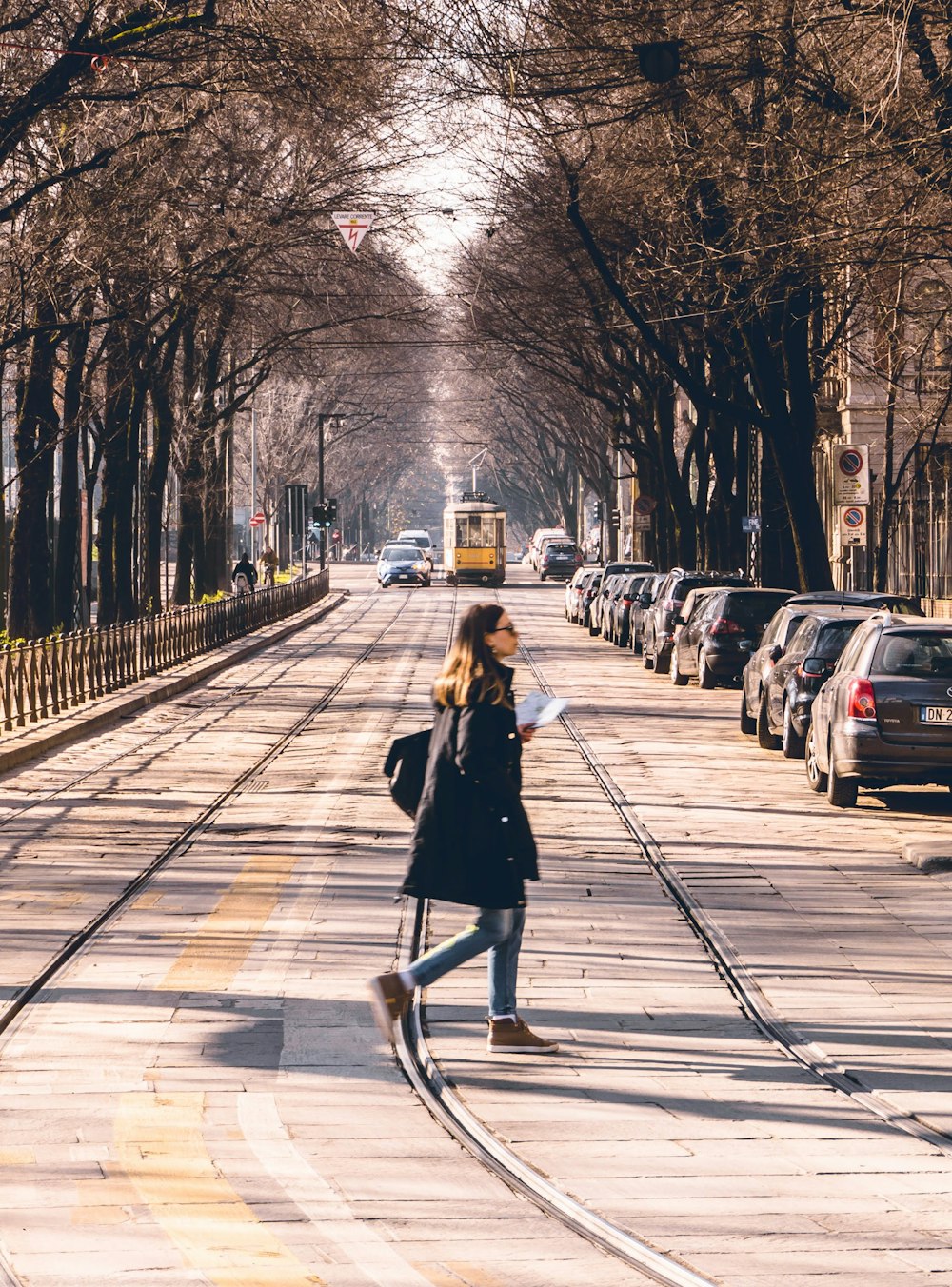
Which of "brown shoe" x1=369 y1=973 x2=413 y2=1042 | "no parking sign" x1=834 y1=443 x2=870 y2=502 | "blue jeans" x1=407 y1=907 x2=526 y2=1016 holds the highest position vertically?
"no parking sign" x1=834 y1=443 x2=870 y2=502

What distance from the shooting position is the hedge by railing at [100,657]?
76.2 ft

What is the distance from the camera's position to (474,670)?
26.7 ft

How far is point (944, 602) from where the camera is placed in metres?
45.9

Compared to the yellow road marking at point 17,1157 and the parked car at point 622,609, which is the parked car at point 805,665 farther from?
the parked car at point 622,609

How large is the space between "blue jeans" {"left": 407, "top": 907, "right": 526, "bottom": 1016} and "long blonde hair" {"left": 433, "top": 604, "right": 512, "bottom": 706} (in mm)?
805

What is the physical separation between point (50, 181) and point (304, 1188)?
632 inches

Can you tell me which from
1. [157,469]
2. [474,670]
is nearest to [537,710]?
[474,670]

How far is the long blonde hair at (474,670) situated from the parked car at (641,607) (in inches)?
1338

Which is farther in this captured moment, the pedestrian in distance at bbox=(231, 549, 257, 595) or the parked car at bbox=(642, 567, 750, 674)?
the pedestrian in distance at bbox=(231, 549, 257, 595)

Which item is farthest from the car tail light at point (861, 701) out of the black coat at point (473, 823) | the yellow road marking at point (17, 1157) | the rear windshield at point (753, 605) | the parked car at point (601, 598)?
the parked car at point (601, 598)

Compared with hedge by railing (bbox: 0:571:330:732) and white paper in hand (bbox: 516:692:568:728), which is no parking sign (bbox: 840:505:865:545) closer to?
hedge by railing (bbox: 0:571:330:732)

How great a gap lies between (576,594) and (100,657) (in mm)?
31699

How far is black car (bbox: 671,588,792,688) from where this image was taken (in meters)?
30.3

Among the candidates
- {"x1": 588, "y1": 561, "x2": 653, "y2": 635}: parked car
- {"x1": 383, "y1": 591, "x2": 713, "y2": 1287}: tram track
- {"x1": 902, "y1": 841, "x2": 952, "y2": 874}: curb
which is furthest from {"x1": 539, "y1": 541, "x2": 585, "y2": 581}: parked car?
{"x1": 383, "y1": 591, "x2": 713, "y2": 1287}: tram track
